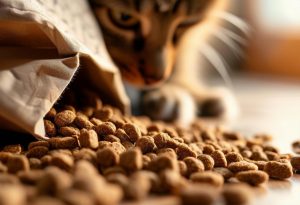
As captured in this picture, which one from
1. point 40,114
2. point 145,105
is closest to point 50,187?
point 40,114

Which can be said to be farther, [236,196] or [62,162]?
[62,162]

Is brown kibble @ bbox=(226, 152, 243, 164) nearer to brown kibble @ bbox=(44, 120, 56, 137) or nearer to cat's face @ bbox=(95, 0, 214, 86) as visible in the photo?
brown kibble @ bbox=(44, 120, 56, 137)

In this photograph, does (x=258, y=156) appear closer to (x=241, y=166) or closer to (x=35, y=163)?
(x=241, y=166)

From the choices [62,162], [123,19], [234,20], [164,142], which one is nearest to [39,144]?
[62,162]

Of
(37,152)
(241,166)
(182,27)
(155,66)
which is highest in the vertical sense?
(182,27)

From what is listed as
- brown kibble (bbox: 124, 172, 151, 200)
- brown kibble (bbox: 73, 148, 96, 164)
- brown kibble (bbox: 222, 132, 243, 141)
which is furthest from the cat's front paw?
brown kibble (bbox: 124, 172, 151, 200)

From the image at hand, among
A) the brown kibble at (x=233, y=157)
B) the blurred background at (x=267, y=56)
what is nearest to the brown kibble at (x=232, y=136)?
the brown kibble at (x=233, y=157)
